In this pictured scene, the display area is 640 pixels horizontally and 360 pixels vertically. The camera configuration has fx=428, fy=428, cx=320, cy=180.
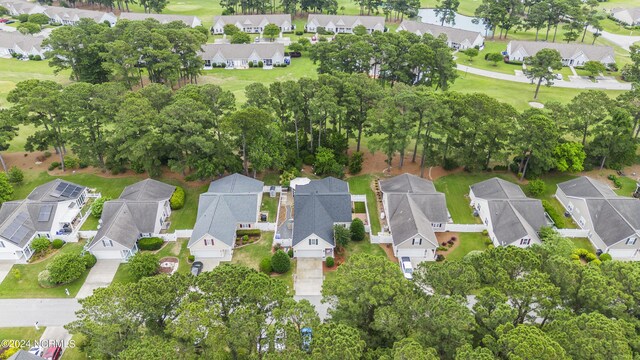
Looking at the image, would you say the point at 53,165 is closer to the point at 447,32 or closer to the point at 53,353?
the point at 53,353

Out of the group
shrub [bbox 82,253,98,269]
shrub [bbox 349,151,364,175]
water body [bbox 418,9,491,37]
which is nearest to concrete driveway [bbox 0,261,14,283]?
shrub [bbox 82,253,98,269]

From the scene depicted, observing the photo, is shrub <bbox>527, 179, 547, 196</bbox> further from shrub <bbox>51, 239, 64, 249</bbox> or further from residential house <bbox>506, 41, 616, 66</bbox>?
shrub <bbox>51, 239, 64, 249</bbox>

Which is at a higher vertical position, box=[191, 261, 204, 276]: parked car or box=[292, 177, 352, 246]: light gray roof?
box=[292, 177, 352, 246]: light gray roof

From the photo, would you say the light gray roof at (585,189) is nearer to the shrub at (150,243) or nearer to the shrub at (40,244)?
the shrub at (150,243)

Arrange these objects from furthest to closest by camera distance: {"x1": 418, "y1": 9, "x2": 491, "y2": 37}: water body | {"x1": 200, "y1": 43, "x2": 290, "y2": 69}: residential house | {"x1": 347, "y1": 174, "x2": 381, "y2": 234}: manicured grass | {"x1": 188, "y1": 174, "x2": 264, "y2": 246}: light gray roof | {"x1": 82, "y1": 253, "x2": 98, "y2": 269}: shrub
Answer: {"x1": 418, "y1": 9, "x2": 491, "y2": 37}: water body < {"x1": 200, "y1": 43, "x2": 290, "y2": 69}: residential house < {"x1": 347, "y1": 174, "x2": 381, "y2": 234}: manicured grass < {"x1": 188, "y1": 174, "x2": 264, "y2": 246}: light gray roof < {"x1": 82, "y1": 253, "x2": 98, "y2": 269}: shrub

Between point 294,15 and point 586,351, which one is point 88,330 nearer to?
point 586,351

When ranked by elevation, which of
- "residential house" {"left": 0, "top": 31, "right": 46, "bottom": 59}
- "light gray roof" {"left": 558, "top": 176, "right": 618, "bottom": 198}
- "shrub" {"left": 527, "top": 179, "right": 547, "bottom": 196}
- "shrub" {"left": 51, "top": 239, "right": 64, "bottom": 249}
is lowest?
"shrub" {"left": 51, "top": 239, "right": 64, "bottom": 249}
